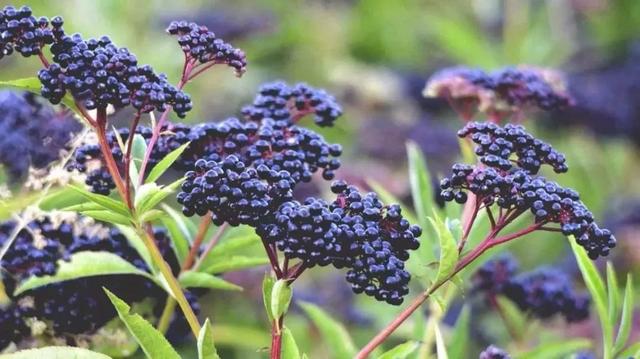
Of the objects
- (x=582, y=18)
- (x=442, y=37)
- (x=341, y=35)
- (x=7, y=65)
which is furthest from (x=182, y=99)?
(x=582, y=18)

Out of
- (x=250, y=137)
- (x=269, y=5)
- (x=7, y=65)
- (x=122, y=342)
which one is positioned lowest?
(x=122, y=342)

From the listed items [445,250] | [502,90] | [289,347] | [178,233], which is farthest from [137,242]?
[502,90]

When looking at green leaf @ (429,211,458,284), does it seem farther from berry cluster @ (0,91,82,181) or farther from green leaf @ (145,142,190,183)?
berry cluster @ (0,91,82,181)

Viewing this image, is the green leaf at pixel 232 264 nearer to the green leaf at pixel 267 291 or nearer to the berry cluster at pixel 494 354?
the green leaf at pixel 267 291

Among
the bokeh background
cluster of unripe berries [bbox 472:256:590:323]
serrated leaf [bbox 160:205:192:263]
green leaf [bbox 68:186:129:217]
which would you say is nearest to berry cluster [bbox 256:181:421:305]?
green leaf [bbox 68:186:129:217]

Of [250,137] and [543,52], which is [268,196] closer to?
[250,137]
